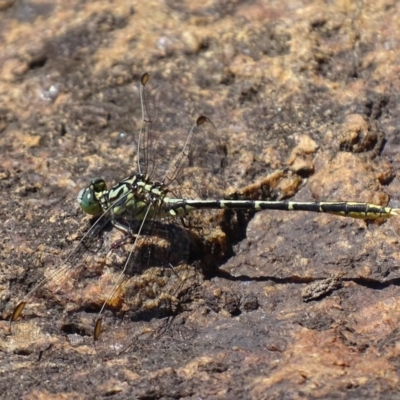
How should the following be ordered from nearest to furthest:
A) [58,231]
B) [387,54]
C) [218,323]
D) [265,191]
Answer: [218,323] < [58,231] < [265,191] < [387,54]

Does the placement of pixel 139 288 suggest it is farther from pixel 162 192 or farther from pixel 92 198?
pixel 162 192

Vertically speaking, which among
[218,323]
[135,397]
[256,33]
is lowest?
[218,323]

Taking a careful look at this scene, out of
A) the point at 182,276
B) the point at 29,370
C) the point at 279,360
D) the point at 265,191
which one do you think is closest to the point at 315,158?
the point at 265,191

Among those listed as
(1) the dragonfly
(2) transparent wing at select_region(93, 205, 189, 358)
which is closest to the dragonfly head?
(1) the dragonfly

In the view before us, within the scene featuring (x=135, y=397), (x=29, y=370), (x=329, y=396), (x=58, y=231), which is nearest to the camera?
(x=329, y=396)

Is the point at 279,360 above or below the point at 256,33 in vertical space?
below

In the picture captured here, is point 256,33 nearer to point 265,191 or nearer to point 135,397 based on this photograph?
point 265,191

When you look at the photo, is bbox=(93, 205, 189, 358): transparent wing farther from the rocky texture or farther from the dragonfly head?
the dragonfly head

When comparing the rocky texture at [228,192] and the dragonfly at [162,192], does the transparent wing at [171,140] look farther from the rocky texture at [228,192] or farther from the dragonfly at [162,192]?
the rocky texture at [228,192]
